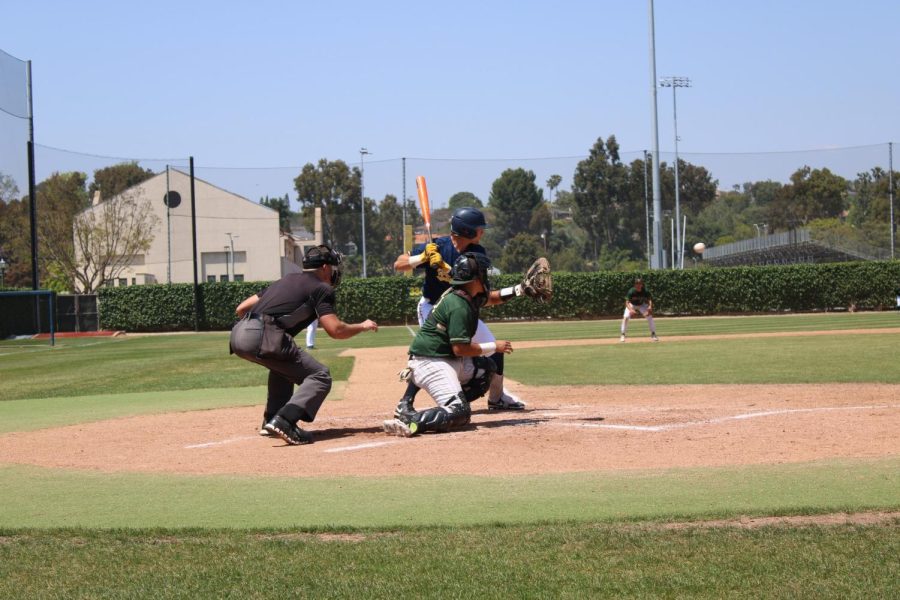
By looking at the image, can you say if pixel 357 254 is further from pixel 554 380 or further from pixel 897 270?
pixel 554 380

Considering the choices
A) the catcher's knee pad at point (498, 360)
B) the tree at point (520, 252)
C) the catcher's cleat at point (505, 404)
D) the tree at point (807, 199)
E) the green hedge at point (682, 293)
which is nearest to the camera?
the catcher's knee pad at point (498, 360)

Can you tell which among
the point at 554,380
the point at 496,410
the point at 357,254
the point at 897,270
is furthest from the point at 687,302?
the point at 496,410

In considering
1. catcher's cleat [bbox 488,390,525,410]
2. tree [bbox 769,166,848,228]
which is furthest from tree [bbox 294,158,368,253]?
catcher's cleat [bbox 488,390,525,410]

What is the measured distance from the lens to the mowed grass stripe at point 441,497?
17.1ft

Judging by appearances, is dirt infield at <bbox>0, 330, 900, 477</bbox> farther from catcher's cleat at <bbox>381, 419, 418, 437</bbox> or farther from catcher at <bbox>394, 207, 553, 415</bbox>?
catcher at <bbox>394, 207, 553, 415</bbox>

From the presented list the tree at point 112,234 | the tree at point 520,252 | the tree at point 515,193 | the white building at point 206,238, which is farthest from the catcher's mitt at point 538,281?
the tree at point 515,193

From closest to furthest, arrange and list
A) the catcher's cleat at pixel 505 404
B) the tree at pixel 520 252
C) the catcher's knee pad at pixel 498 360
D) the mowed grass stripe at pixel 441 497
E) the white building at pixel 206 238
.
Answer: the mowed grass stripe at pixel 441 497 < the catcher's knee pad at pixel 498 360 < the catcher's cleat at pixel 505 404 < the white building at pixel 206 238 < the tree at pixel 520 252

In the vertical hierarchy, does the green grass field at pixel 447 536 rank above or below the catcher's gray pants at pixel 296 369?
below

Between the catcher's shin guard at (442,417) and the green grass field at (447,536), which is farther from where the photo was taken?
the catcher's shin guard at (442,417)

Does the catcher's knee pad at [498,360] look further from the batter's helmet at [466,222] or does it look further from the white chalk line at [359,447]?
the white chalk line at [359,447]

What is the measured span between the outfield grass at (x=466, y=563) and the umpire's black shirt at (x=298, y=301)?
3239 millimetres

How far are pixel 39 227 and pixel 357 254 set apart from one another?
16.2 metres

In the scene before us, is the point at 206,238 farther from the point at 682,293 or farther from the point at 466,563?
the point at 466,563

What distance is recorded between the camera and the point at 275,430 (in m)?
7.93
